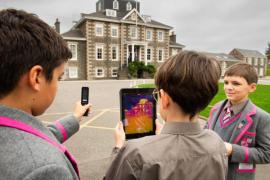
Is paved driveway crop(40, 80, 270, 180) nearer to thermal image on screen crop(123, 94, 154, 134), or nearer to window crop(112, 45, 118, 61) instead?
thermal image on screen crop(123, 94, 154, 134)

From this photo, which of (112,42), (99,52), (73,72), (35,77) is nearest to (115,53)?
(112,42)

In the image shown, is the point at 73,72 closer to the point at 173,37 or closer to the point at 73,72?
the point at 73,72

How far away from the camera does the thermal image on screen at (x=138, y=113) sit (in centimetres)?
194

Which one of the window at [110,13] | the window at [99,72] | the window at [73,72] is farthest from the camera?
the window at [110,13]

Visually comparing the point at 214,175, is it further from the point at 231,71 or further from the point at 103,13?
the point at 103,13

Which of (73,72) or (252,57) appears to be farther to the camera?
(252,57)

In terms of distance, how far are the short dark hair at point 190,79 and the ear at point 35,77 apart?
2.19 ft

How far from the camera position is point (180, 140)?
131 centimetres

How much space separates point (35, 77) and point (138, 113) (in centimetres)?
108

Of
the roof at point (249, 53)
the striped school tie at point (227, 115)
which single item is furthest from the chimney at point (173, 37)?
the striped school tie at point (227, 115)

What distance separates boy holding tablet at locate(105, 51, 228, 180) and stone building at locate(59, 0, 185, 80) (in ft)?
115

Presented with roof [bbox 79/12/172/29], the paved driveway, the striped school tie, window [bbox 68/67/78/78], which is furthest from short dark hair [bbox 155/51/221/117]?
roof [bbox 79/12/172/29]

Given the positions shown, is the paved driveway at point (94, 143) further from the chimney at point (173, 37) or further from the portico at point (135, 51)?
the chimney at point (173, 37)

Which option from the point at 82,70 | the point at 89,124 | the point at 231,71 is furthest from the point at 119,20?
the point at 231,71
